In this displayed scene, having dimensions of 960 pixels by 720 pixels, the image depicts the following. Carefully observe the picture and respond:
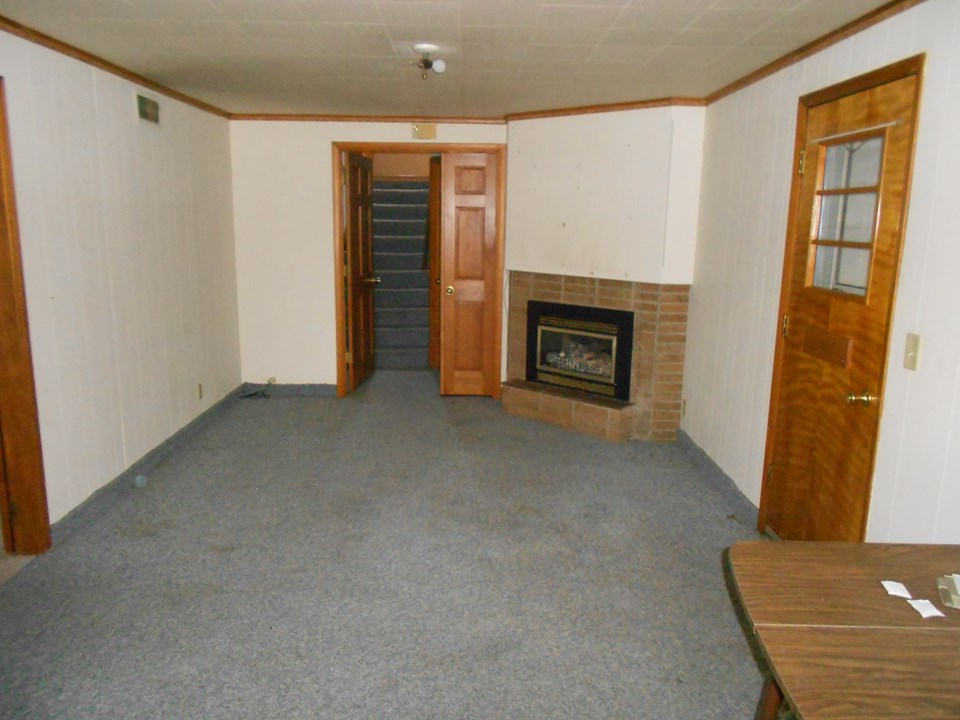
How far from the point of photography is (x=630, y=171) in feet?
16.1

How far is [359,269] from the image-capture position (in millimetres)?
6363

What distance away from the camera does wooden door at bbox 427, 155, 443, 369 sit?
6.66 meters

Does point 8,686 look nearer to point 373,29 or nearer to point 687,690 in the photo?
point 687,690

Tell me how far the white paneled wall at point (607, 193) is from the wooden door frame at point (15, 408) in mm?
3544

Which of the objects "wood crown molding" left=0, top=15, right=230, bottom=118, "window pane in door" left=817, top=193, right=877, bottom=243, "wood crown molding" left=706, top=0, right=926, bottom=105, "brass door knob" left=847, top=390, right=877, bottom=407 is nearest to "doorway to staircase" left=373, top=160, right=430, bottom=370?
"wood crown molding" left=0, top=15, right=230, bottom=118

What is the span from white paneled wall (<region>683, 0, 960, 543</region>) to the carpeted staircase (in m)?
3.45

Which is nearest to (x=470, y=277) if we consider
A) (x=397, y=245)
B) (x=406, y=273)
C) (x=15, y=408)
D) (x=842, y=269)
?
(x=406, y=273)

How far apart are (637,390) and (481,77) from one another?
2.41 metres

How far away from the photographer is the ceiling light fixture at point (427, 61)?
342 cm

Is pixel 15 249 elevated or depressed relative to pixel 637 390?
elevated

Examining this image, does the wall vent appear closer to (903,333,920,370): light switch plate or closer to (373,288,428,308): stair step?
(373,288,428,308): stair step

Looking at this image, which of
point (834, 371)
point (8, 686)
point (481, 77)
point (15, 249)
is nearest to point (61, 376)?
point (15, 249)

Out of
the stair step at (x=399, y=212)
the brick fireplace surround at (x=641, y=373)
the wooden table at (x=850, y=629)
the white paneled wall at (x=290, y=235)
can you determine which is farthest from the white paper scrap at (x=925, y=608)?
the stair step at (x=399, y=212)

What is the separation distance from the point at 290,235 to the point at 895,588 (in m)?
5.40
